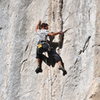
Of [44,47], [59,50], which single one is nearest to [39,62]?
[44,47]

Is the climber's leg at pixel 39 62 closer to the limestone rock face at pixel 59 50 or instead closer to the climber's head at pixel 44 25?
the limestone rock face at pixel 59 50

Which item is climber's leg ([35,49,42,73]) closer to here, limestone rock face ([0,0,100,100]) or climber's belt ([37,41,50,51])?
climber's belt ([37,41,50,51])

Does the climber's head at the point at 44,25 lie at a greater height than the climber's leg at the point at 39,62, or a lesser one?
greater

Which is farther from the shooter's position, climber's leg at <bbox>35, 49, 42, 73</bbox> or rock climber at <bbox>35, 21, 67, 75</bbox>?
climber's leg at <bbox>35, 49, 42, 73</bbox>

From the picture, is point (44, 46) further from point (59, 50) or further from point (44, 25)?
point (59, 50)

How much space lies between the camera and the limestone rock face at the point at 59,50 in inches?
607

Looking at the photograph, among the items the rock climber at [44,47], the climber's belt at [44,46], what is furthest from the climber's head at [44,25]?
the climber's belt at [44,46]

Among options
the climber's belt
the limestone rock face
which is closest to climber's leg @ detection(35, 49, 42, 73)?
the climber's belt

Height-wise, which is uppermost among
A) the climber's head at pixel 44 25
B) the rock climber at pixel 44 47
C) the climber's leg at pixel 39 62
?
the climber's head at pixel 44 25

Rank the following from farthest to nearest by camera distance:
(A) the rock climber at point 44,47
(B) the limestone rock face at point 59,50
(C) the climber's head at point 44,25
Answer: (C) the climber's head at point 44,25 < (A) the rock climber at point 44,47 < (B) the limestone rock face at point 59,50

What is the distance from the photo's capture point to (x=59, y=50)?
16969mm

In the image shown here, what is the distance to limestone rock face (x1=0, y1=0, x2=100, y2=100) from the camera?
50.6ft

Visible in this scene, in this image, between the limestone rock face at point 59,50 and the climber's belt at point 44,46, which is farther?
the climber's belt at point 44,46

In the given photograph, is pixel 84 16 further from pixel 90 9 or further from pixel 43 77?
pixel 43 77
